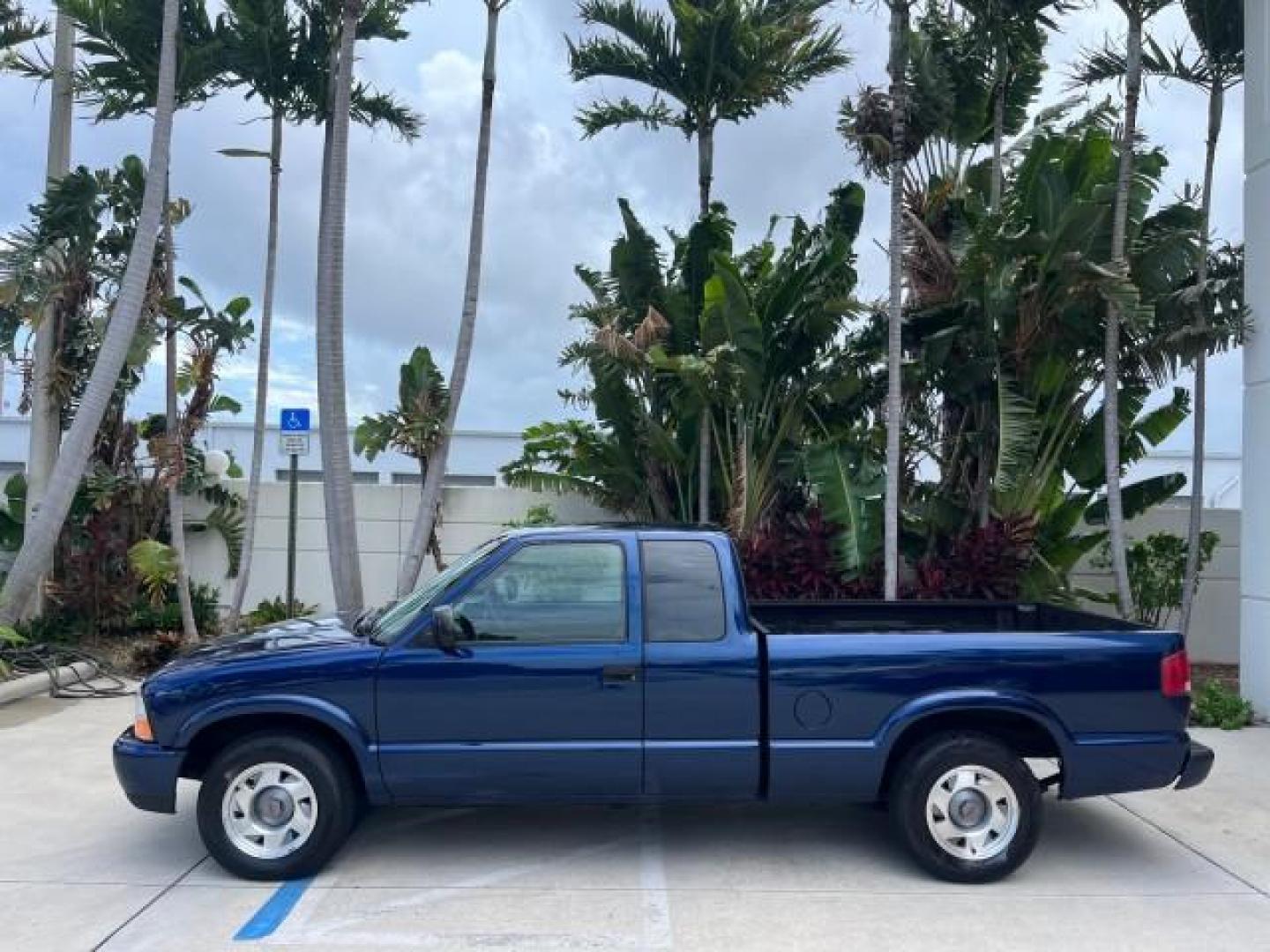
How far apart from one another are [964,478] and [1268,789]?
4708 mm

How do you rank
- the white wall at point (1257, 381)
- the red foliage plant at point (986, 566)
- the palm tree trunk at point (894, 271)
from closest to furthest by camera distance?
the white wall at point (1257, 381) → the palm tree trunk at point (894, 271) → the red foliage plant at point (986, 566)

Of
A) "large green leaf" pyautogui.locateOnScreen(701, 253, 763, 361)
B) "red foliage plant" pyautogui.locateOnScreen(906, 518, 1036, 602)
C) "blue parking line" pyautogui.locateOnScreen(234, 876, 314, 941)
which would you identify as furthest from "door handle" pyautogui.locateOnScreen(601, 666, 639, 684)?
"large green leaf" pyautogui.locateOnScreen(701, 253, 763, 361)

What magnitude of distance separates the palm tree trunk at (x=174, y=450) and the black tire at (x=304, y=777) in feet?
21.9

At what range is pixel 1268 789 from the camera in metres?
7.19

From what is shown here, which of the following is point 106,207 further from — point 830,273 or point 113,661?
point 830,273

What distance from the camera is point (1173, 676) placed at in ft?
17.6

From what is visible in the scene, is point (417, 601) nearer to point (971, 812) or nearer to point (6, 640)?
point (971, 812)

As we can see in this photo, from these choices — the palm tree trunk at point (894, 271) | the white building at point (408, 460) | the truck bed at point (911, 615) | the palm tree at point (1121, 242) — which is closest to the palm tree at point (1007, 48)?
the palm tree at point (1121, 242)

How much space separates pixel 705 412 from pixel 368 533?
464 centimetres

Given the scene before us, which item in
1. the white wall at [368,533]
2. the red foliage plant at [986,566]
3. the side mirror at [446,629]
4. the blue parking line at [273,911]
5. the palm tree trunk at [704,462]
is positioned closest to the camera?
the blue parking line at [273,911]

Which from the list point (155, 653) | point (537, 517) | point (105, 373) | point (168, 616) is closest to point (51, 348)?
point (105, 373)

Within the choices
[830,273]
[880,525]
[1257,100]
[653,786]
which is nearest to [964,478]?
[880,525]

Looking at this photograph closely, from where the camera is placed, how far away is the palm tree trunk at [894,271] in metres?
9.79

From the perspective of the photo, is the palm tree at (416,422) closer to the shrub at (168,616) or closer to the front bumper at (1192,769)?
the shrub at (168,616)
